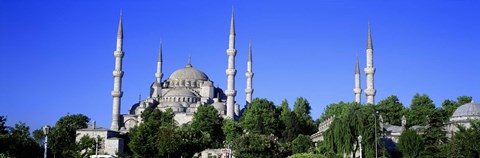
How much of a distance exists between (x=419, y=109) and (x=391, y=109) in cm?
342

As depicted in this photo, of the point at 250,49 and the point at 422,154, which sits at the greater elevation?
the point at 250,49

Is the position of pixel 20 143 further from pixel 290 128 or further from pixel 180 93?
pixel 180 93

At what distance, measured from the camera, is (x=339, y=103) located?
68.2 m

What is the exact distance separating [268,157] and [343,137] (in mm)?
6615

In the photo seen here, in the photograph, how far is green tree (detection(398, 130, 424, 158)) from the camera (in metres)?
36.3

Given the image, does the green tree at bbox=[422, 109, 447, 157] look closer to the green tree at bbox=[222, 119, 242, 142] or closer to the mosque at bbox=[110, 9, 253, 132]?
the green tree at bbox=[222, 119, 242, 142]

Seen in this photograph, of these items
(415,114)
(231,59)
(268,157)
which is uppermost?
(231,59)

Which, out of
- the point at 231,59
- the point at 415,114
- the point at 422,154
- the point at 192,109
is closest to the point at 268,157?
the point at 422,154

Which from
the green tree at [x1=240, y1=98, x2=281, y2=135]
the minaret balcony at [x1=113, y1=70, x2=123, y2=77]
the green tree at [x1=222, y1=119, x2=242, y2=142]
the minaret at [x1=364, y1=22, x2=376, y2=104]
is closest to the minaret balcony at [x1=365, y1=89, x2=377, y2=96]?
the minaret at [x1=364, y1=22, x2=376, y2=104]

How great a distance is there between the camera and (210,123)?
5797cm

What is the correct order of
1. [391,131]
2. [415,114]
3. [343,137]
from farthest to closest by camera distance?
[415,114]
[391,131]
[343,137]

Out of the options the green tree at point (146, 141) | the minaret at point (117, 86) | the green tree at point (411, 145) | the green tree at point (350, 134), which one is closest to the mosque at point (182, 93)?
the minaret at point (117, 86)

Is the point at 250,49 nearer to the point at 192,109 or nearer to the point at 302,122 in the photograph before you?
the point at 192,109

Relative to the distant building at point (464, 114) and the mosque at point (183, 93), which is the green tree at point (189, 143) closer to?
the distant building at point (464, 114)
